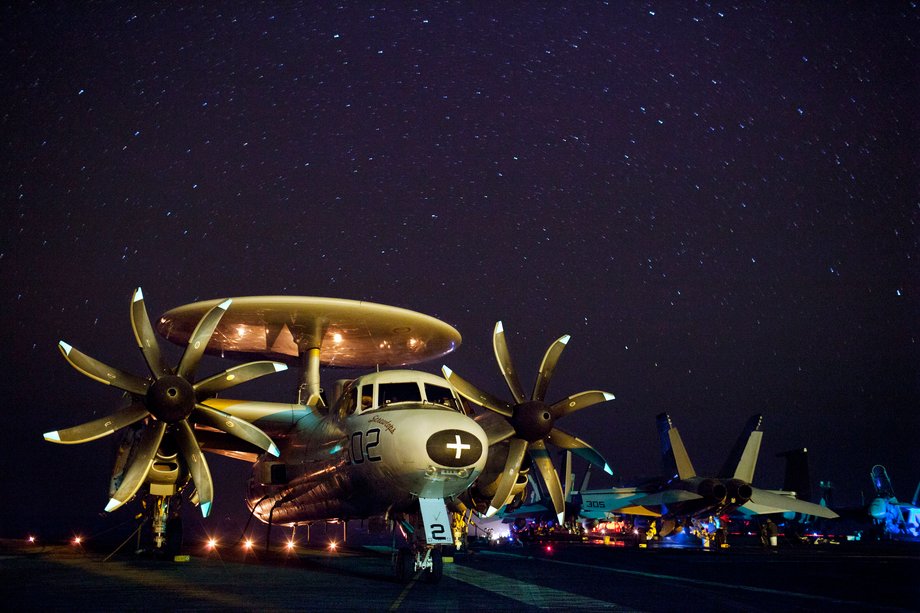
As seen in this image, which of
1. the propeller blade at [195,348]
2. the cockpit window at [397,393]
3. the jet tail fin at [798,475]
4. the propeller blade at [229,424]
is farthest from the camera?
the jet tail fin at [798,475]

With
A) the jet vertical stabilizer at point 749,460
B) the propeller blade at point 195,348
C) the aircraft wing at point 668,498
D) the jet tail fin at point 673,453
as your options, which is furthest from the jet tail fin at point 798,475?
the propeller blade at point 195,348

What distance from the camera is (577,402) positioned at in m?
19.7

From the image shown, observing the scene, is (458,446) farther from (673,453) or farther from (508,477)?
(673,453)

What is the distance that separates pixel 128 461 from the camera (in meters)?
17.7

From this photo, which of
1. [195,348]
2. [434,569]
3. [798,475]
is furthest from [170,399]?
[798,475]

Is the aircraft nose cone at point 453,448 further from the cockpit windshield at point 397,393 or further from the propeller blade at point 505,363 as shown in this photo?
the propeller blade at point 505,363

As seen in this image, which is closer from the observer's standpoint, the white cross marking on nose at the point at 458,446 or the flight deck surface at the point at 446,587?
the flight deck surface at the point at 446,587

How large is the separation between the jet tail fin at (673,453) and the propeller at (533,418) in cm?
2002

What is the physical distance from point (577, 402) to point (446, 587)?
7833 millimetres

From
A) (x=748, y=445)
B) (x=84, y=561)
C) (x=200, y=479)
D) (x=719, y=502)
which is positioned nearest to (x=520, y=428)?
(x=200, y=479)

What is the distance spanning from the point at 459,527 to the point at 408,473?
33.2 ft

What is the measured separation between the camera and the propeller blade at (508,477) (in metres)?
18.2

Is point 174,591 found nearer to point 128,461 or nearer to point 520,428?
point 128,461

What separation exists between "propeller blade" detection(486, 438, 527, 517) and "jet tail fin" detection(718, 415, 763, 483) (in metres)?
22.8
